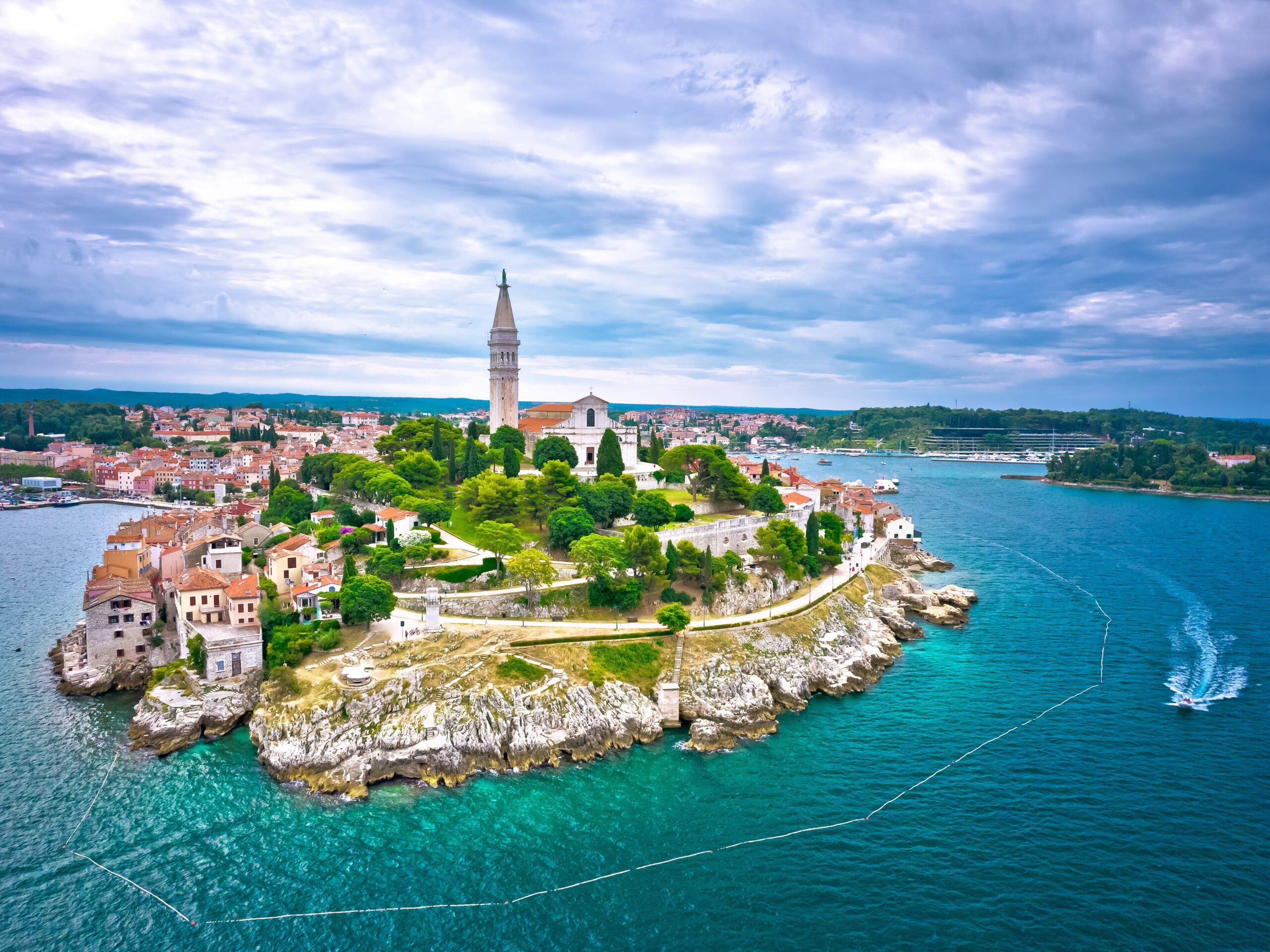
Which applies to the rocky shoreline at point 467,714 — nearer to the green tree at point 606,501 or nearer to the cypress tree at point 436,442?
the green tree at point 606,501

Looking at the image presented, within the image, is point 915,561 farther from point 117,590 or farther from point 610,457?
point 117,590

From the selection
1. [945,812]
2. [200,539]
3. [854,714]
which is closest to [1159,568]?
[854,714]

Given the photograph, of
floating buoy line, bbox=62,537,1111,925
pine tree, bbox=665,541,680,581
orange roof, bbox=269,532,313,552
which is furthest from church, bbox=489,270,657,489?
floating buoy line, bbox=62,537,1111,925

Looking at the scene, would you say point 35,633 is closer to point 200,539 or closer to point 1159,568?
point 200,539

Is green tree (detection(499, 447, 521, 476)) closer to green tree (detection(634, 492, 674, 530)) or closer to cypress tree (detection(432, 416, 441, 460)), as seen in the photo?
cypress tree (detection(432, 416, 441, 460))

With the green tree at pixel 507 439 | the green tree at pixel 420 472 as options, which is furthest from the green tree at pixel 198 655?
the green tree at pixel 507 439
